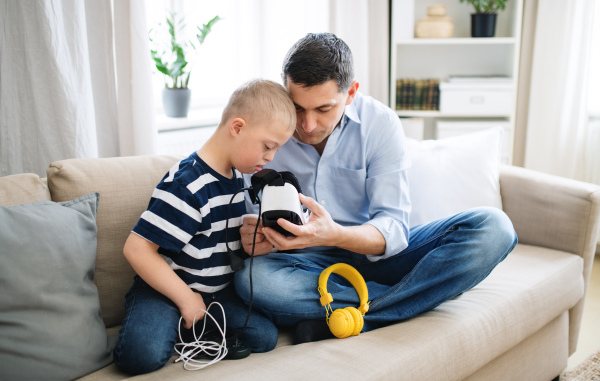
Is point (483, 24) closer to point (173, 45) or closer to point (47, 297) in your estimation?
point (173, 45)

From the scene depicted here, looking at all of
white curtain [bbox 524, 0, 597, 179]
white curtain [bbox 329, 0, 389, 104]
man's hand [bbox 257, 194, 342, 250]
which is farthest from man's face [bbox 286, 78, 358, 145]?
white curtain [bbox 524, 0, 597, 179]

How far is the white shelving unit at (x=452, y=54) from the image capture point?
282 cm

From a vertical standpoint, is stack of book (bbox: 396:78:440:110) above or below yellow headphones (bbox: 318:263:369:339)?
above

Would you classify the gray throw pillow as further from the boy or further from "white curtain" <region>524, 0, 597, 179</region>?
"white curtain" <region>524, 0, 597, 179</region>

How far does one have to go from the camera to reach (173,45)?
225 centimetres

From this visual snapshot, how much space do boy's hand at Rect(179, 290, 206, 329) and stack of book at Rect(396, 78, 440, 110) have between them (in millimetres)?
2050

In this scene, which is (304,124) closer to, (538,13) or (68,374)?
(68,374)

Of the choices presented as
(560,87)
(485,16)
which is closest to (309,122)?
(485,16)

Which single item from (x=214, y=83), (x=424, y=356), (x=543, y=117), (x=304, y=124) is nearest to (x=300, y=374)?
(x=424, y=356)

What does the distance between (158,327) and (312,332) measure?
1.19 feet

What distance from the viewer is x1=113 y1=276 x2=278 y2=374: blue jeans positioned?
1.10m

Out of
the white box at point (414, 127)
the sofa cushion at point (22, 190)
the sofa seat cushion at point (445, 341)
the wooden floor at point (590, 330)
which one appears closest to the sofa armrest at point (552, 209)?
the sofa seat cushion at point (445, 341)

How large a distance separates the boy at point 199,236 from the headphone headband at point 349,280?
153 millimetres

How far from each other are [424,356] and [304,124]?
0.64 metres
